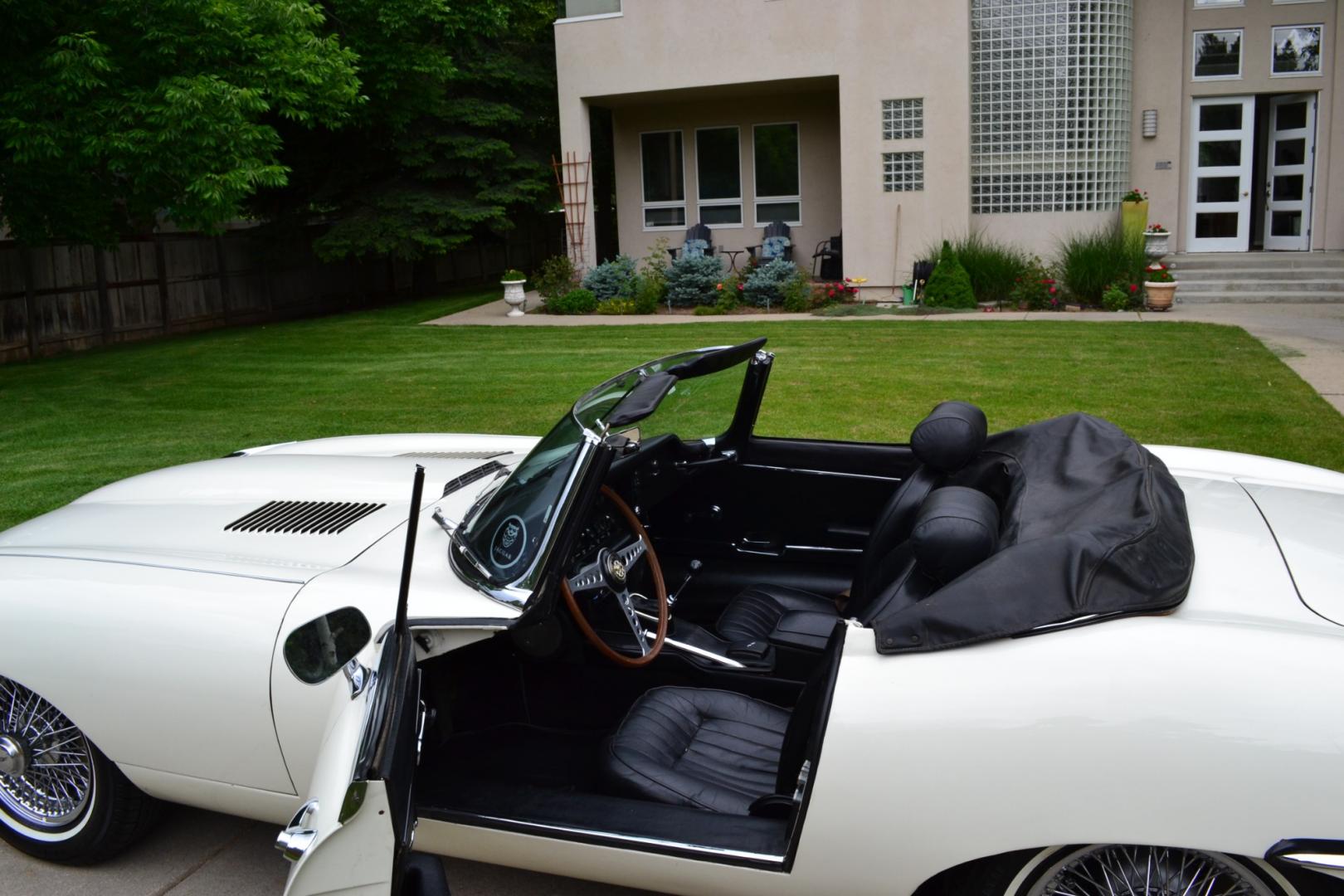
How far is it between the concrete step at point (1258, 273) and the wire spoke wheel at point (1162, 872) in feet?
51.8

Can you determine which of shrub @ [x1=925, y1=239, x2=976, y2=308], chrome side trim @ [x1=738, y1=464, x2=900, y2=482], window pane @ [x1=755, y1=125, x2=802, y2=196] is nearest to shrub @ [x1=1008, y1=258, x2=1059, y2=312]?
shrub @ [x1=925, y1=239, x2=976, y2=308]

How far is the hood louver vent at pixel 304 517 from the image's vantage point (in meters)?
3.53

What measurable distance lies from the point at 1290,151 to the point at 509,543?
18.4m

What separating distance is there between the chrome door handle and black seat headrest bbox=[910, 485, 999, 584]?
151 cm

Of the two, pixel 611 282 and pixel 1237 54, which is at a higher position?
pixel 1237 54

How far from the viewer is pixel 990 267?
1620 cm

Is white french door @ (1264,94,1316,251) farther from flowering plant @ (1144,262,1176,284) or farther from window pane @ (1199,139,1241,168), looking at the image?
flowering plant @ (1144,262,1176,284)

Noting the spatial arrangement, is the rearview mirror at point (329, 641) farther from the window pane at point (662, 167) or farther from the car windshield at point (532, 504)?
the window pane at point (662, 167)

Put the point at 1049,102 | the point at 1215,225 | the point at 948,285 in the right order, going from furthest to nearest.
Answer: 1. the point at 1215,225
2. the point at 1049,102
3. the point at 948,285

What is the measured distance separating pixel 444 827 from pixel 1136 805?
1.64 meters

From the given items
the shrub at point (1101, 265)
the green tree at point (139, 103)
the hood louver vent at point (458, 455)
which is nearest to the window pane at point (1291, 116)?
the shrub at point (1101, 265)

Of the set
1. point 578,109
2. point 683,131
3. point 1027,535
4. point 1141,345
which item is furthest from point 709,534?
point 683,131

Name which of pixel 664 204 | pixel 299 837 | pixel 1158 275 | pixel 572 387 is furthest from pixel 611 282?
pixel 299 837

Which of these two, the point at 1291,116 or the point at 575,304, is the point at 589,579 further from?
the point at 1291,116
